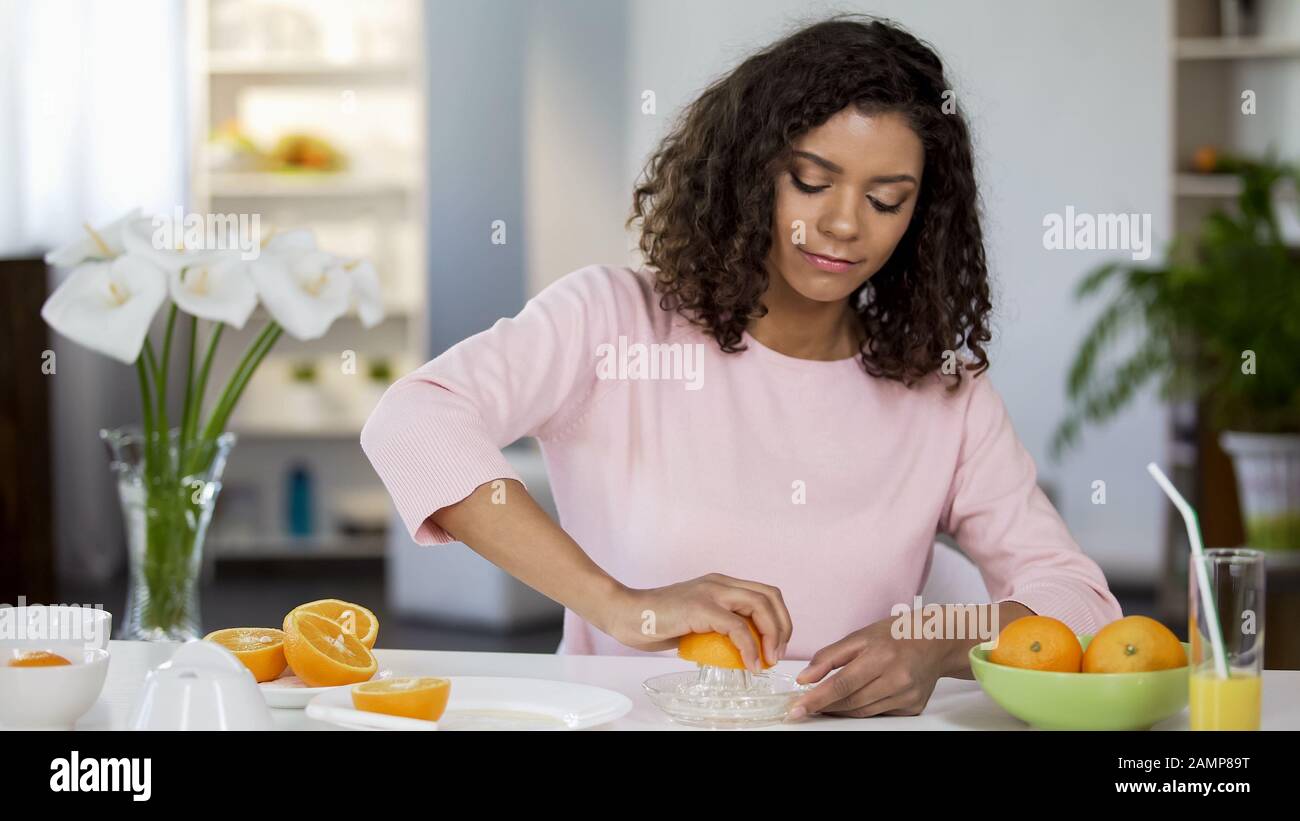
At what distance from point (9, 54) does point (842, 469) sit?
406 cm

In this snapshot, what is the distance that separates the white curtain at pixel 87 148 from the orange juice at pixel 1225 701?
437 centimetres

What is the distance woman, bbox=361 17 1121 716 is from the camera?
162cm

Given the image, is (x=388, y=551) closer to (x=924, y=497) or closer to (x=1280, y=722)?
(x=924, y=497)

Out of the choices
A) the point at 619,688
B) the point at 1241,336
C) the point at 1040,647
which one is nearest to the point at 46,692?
the point at 619,688

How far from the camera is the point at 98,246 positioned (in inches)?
61.7

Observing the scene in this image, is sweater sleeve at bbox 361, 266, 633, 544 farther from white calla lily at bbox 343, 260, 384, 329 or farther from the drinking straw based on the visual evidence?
the drinking straw

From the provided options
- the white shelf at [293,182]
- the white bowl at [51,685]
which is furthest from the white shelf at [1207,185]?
the white bowl at [51,685]

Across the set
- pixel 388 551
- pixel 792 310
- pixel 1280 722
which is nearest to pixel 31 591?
pixel 388 551

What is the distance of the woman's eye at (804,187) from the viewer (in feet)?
5.28

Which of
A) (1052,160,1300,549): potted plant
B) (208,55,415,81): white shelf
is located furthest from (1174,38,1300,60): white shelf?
(208,55,415,81): white shelf

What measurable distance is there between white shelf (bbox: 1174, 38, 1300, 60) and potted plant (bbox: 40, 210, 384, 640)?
385cm

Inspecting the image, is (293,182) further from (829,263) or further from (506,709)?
(506,709)

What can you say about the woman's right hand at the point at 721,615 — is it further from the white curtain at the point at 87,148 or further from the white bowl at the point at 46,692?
the white curtain at the point at 87,148

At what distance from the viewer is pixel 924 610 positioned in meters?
1.54
